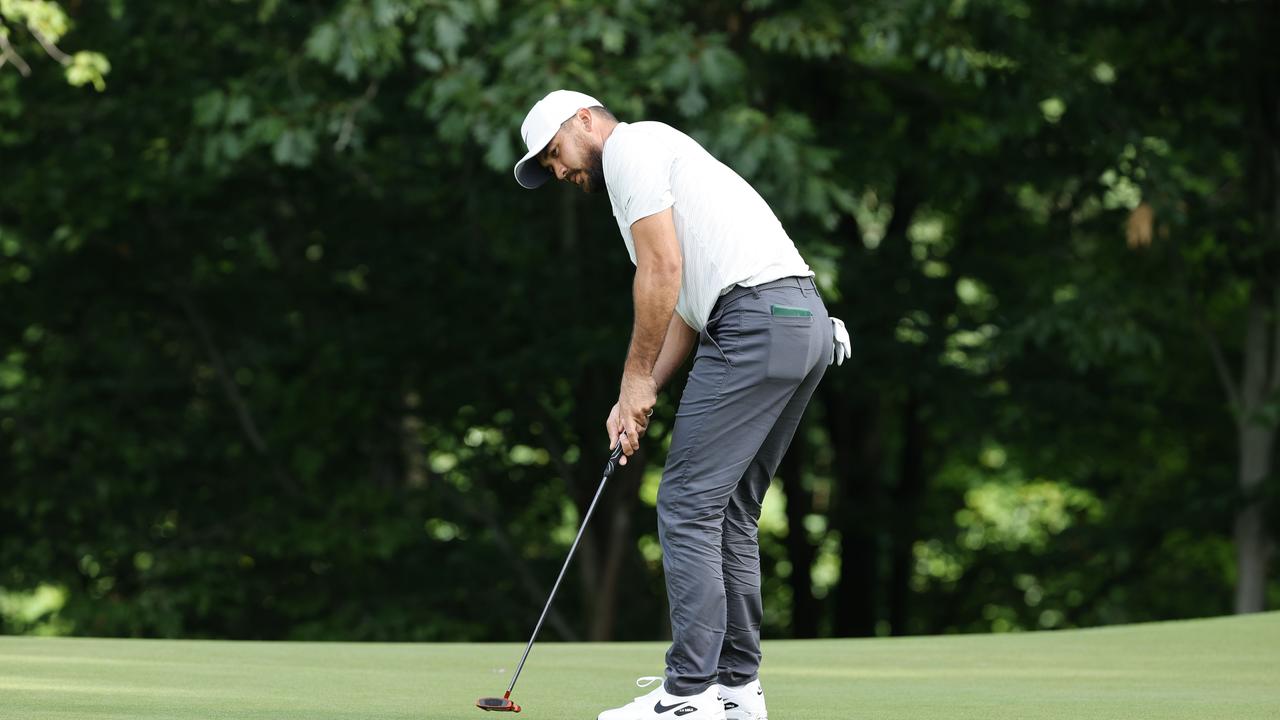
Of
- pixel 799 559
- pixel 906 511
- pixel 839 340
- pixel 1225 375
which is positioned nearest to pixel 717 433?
pixel 839 340

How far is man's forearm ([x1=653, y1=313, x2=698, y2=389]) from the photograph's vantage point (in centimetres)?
448

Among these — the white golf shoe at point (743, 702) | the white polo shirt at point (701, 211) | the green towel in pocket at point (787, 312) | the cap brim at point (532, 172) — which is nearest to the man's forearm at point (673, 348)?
the white polo shirt at point (701, 211)

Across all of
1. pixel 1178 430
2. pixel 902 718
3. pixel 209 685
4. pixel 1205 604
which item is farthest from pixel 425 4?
pixel 1205 604

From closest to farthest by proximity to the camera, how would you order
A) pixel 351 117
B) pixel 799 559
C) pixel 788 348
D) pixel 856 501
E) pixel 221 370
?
pixel 788 348
pixel 351 117
pixel 221 370
pixel 856 501
pixel 799 559

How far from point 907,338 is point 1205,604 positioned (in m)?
5.40

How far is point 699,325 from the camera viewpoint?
4.33 m

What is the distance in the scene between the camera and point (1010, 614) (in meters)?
19.1

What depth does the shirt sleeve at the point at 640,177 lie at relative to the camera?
4.11 metres

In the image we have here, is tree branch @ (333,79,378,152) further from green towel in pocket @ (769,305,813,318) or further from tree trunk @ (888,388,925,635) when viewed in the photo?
tree trunk @ (888,388,925,635)

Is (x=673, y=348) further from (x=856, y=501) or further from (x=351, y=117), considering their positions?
(x=856, y=501)

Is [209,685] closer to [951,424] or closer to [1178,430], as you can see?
[951,424]

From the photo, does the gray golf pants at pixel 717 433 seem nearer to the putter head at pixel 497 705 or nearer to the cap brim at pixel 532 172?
the putter head at pixel 497 705

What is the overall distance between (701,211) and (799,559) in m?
13.9

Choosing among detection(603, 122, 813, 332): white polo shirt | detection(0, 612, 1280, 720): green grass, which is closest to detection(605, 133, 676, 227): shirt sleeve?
detection(603, 122, 813, 332): white polo shirt
